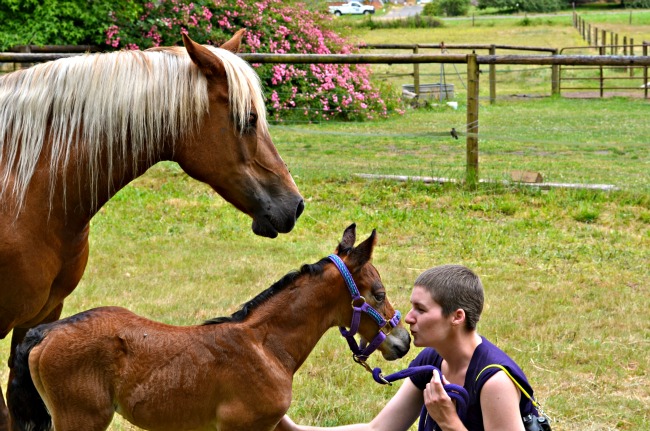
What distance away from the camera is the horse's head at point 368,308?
340 cm

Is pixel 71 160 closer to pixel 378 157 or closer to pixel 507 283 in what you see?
pixel 507 283

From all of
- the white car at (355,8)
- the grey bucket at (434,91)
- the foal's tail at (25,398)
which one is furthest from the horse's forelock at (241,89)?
the white car at (355,8)

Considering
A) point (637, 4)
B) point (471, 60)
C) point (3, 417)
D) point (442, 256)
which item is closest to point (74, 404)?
point (3, 417)

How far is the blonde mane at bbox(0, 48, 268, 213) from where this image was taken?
10.6ft

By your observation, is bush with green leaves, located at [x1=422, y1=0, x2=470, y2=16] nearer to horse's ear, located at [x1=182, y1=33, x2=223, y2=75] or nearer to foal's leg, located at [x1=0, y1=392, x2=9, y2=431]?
horse's ear, located at [x1=182, y1=33, x2=223, y2=75]

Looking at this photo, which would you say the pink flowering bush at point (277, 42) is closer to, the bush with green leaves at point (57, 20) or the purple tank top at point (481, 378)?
the bush with green leaves at point (57, 20)

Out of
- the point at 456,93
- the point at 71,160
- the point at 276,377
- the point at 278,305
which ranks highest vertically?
the point at 71,160

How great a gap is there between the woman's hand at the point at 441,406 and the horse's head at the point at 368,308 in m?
0.61

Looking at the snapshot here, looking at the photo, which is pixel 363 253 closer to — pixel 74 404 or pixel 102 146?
pixel 102 146

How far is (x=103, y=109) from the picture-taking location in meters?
3.26

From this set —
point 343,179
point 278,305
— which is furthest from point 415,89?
point 278,305

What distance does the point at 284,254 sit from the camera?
775 centimetres

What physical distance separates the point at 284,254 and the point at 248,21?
9.38 meters

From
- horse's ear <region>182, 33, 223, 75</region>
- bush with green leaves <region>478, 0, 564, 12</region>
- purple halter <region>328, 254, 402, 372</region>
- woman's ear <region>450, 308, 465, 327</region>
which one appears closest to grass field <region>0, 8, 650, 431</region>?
purple halter <region>328, 254, 402, 372</region>
